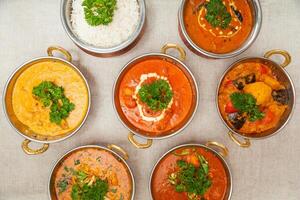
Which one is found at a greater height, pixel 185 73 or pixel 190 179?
pixel 185 73

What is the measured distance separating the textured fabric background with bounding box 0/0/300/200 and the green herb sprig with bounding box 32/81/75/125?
30 centimetres

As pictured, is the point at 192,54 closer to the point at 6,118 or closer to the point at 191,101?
the point at 191,101

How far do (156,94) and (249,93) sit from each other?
2.52 ft

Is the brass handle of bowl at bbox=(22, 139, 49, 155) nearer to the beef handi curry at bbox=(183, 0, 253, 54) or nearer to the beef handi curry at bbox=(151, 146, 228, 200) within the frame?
the beef handi curry at bbox=(151, 146, 228, 200)

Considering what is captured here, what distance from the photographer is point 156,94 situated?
3.07m

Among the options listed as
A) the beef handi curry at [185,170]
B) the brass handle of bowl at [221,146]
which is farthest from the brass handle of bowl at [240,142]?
the beef handi curry at [185,170]

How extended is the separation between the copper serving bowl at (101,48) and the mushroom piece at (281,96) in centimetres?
125

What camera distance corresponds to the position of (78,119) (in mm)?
3168

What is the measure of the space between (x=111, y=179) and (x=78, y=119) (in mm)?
565

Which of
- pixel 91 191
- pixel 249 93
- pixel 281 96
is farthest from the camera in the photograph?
pixel 281 96

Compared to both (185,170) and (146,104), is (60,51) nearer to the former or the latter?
(146,104)

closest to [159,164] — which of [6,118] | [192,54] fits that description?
[192,54]

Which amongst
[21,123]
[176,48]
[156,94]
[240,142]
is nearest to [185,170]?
[240,142]

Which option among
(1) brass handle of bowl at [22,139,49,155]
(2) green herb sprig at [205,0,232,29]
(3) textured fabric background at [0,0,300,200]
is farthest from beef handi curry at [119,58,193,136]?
(1) brass handle of bowl at [22,139,49,155]
